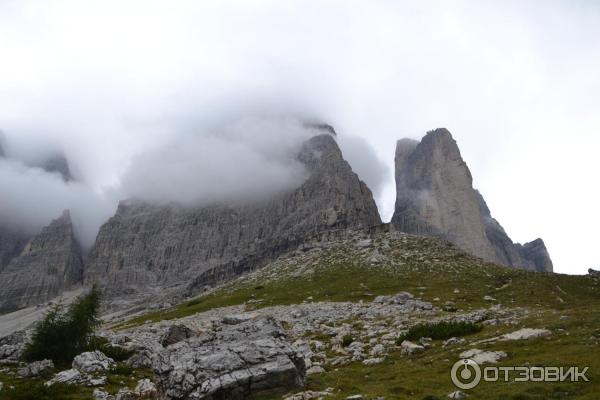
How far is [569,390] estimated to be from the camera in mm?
19016

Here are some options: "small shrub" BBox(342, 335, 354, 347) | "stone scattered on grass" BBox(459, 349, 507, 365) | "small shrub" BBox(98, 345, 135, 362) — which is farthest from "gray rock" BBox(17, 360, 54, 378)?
"stone scattered on grass" BBox(459, 349, 507, 365)

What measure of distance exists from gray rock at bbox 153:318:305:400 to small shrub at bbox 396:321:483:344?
1296cm

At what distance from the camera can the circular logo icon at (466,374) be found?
21594mm

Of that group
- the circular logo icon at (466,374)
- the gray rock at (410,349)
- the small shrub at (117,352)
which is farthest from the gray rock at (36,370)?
the circular logo icon at (466,374)

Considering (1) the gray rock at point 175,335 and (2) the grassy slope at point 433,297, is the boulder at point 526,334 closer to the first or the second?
(2) the grassy slope at point 433,297

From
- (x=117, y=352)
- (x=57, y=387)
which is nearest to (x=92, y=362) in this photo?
(x=117, y=352)

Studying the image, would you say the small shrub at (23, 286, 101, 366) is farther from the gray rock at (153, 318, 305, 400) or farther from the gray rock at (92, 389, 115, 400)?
the gray rock at (153, 318, 305, 400)

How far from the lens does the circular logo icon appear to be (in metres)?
21.6

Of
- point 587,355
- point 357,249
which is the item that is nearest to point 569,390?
point 587,355

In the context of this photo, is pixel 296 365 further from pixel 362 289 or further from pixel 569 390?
pixel 362 289

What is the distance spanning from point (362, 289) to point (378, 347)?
226ft

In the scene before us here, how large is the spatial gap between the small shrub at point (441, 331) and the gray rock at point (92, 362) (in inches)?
818

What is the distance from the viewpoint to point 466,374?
75.7ft

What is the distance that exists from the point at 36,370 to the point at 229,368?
1546cm
